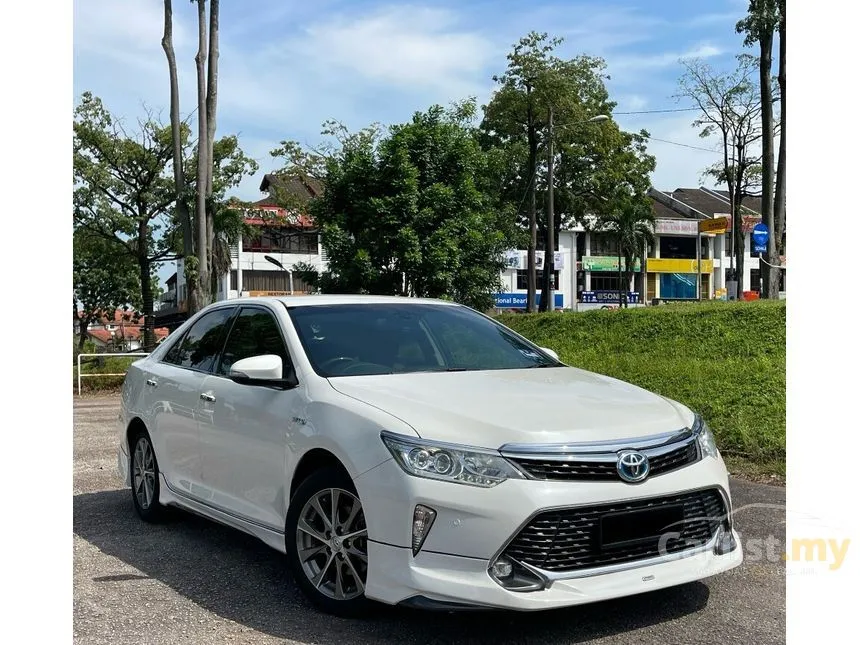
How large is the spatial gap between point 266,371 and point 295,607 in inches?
45.6

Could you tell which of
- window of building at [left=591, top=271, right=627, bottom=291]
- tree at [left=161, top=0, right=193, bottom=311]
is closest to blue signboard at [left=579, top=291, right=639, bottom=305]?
window of building at [left=591, top=271, right=627, bottom=291]

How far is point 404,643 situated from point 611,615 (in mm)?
972

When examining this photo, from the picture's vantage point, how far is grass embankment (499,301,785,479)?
336 inches

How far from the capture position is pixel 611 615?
13.5 ft

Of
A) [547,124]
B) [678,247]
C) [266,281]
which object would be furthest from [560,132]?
[678,247]

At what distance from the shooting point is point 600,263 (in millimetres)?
69312

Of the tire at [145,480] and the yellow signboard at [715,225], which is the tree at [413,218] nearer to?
the tire at [145,480]

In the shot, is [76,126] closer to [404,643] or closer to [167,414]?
[167,414]

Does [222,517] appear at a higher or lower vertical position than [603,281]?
lower

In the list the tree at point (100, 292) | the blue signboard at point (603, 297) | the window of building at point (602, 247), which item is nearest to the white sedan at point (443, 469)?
the tree at point (100, 292)

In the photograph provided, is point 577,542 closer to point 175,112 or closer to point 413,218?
point 413,218

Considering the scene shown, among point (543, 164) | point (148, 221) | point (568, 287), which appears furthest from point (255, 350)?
point (568, 287)

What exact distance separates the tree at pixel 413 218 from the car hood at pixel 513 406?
1371 cm

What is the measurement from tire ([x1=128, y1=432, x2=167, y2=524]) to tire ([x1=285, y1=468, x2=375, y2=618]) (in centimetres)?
213
